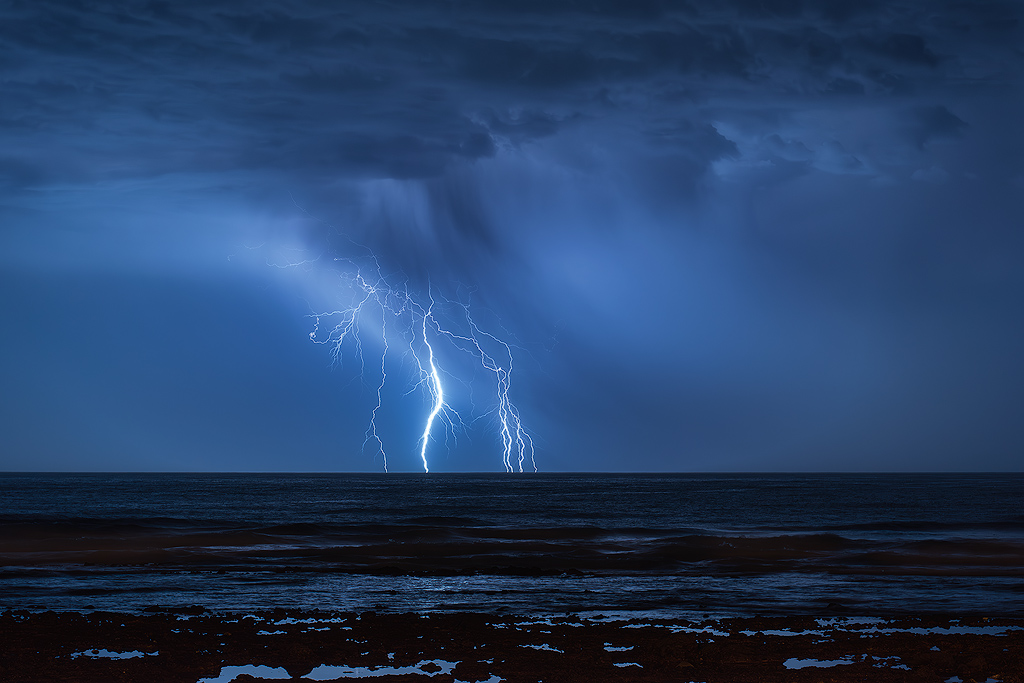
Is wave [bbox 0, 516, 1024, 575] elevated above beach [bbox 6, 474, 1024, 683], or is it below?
below

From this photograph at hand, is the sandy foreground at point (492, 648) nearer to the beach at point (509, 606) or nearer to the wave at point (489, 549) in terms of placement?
the beach at point (509, 606)

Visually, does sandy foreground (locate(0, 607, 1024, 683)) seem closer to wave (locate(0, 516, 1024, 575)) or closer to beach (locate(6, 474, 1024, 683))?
beach (locate(6, 474, 1024, 683))

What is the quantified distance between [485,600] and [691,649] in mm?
6385

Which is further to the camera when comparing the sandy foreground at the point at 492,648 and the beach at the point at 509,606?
the beach at the point at 509,606

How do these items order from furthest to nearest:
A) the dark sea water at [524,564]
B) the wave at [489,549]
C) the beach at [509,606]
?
the wave at [489,549] → the dark sea water at [524,564] → the beach at [509,606]

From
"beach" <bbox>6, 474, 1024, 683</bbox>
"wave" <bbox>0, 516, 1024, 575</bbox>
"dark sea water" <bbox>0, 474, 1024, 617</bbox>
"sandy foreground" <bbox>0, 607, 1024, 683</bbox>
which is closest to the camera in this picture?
"sandy foreground" <bbox>0, 607, 1024, 683</bbox>

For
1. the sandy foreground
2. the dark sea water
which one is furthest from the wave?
the sandy foreground

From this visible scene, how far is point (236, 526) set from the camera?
4041 centimetres

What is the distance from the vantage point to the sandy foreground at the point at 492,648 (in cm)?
966

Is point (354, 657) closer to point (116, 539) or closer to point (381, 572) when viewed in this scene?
point (381, 572)

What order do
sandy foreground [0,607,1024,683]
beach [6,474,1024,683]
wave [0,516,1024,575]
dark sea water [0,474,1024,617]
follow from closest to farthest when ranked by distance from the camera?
sandy foreground [0,607,1024,683], beach [6,474,1024,683], dark sea water [0,474,1024,617], wave [0,516,1024,575]

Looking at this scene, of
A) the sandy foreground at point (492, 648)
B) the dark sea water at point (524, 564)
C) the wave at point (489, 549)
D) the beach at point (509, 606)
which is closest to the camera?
the sandy foreground at point (492, 648)

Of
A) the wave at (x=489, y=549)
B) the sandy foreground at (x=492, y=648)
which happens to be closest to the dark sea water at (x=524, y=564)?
the wave at (x=489, y=549)

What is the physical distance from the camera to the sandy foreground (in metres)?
9.66
